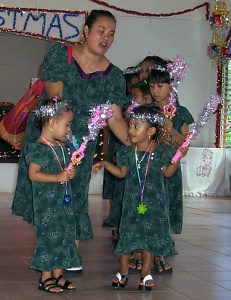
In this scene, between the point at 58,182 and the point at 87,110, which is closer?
the point at 58,182

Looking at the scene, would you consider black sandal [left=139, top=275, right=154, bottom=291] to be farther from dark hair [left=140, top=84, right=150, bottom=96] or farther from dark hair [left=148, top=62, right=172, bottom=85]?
dark hair [left=140, top=84, right=150, bottom=96]

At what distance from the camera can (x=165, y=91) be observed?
16.6 feet

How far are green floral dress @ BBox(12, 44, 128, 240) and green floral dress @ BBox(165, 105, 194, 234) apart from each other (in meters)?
0.75

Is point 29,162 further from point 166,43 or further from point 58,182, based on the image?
point 166,43

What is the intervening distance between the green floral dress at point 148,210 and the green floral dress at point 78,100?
14.6 inches

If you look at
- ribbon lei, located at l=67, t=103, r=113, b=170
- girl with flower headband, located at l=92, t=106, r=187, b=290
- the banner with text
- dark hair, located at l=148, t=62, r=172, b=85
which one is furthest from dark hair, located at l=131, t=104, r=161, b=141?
the banner with text

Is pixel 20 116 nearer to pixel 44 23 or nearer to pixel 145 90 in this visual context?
pixel 145 90

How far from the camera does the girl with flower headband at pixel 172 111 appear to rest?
15.9ft

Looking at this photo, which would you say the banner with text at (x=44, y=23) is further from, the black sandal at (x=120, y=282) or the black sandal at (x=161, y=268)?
the black sandal at (x=120, y=282)

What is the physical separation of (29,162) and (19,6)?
728cm

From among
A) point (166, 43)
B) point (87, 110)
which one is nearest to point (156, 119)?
point (87, 110)

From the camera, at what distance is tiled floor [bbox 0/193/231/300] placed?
4.07 meters

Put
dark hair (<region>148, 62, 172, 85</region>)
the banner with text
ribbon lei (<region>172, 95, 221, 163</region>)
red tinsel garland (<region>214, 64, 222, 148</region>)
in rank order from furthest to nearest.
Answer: red tinsel garland (<region>214, 64, 222, 148</region>), the banner with text, dark hair (<region>148, 62, 172, 85</region>), ribbon lei (<region>172, 95, 221, 163</region>)

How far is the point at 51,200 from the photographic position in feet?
13.3
